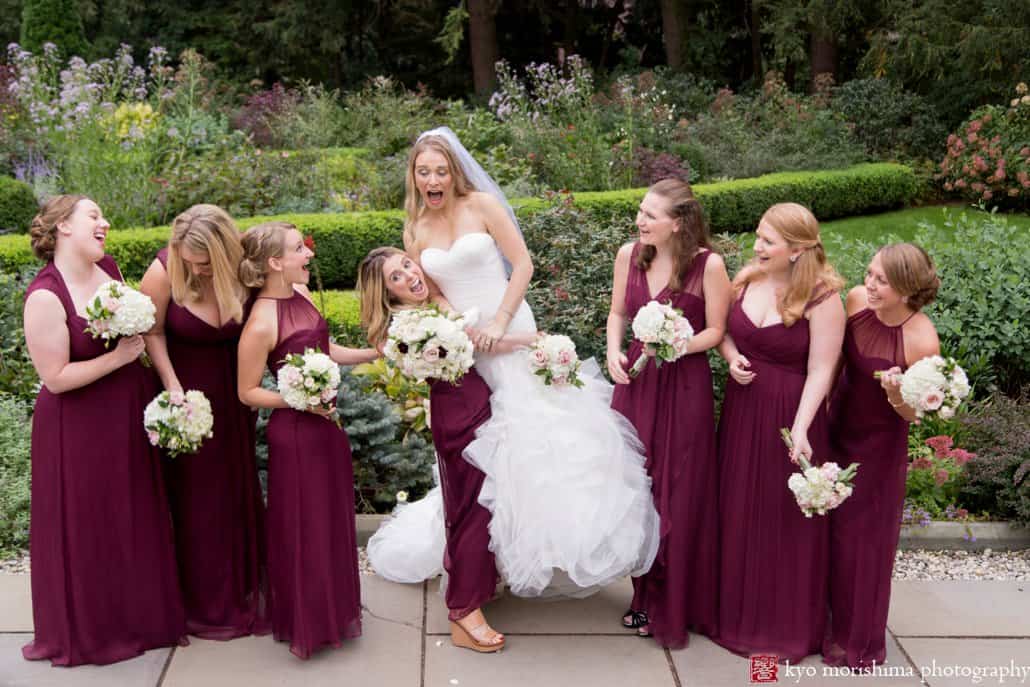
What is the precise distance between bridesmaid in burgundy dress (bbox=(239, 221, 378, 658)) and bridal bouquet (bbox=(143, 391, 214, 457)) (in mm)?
217

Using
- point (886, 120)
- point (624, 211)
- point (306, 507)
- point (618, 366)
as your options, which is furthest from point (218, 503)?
point (886, 120)

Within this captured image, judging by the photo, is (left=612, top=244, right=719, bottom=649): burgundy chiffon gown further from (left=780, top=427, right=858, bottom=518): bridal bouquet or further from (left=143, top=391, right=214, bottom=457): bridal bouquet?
(left=143, top=391, right=214, bottom=457): bridal bouquet

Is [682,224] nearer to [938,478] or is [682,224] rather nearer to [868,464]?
[868,464]

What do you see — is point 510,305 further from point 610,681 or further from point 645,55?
point 645,55

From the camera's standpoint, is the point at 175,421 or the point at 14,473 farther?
the point at 14,473

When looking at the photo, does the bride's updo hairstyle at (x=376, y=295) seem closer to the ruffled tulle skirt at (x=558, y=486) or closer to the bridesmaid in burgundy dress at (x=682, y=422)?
the ruffled tulle skirt at (x=558, y=486)

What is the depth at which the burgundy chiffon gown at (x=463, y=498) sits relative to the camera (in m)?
4.48

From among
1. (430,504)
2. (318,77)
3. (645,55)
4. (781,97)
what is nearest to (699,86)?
(781,97)

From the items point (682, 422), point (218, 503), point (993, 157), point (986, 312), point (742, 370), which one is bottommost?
point (218, 503)

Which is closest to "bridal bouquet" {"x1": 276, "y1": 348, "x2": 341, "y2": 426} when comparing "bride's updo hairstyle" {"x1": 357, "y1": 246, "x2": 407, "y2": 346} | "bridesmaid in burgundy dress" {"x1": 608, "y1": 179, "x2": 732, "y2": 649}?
"bride's updo hairstyle" {"x1": 357, "y1": 246, "x2": 407, "y2": 346}

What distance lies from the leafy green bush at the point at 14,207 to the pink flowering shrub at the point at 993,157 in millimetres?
12220

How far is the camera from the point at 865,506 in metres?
4.32

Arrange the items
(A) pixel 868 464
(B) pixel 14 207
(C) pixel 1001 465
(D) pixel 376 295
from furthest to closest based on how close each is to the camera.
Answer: (B) pixel 14 207 < (C) pixel 1001 465 < (D) pixel 376 295 < (A) pixel 868 464

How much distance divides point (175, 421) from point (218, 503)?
0.59 meters
